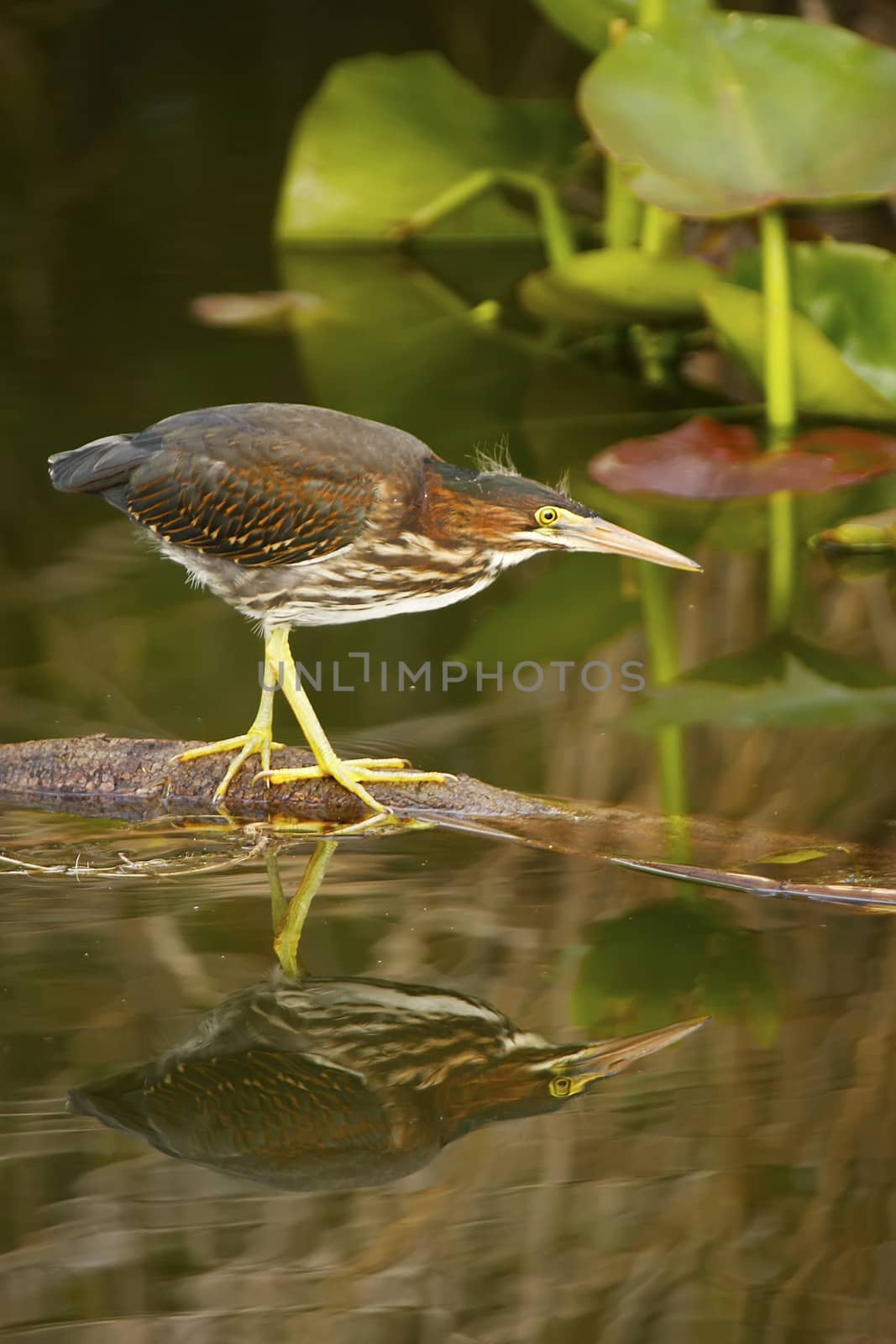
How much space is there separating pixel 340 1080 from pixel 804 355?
3.55 meters

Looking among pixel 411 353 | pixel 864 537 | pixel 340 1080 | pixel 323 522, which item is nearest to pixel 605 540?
pixel 323 522

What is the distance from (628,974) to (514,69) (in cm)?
878

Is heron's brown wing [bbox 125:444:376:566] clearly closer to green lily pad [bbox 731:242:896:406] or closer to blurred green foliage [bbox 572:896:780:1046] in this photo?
blurred green foliage [bbox 572:896:780:1046]

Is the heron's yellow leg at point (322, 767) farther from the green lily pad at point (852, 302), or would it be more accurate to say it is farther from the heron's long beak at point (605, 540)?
the green lily pad at point (852, 302)

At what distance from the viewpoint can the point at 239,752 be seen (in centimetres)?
323

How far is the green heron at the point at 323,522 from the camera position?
10.2 feet

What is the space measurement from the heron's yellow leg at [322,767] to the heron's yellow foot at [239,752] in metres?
0.04

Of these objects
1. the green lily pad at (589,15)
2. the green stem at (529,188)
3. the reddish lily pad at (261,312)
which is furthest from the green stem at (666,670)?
the reddish lily pad at (261,312)

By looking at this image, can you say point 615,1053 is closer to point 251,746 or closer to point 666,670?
point 251,746

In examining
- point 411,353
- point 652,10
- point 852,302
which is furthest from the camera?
point 411,353

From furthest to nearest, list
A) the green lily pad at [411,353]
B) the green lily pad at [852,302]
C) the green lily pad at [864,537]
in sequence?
the green lily pad at [411,353] → the green lily pad at [852,302] → the green lily pad at [864,537]

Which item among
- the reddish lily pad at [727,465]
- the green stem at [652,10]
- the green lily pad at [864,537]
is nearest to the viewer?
the green lily pad at [864,537]

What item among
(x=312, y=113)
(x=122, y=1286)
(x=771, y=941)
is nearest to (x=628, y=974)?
(x=771, y=941)

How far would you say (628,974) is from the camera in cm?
253
